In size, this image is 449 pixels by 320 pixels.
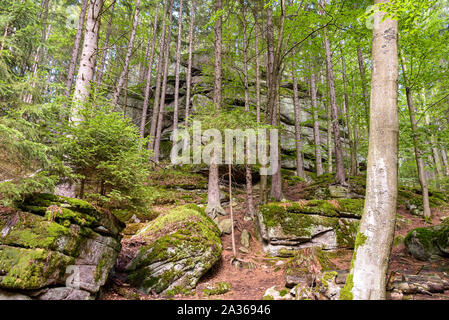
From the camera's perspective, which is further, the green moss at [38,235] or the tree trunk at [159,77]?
the tree trunk at [159,77]

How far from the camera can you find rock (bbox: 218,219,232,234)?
8485 millimetres

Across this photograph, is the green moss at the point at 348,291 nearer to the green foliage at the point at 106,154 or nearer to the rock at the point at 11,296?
the green foliage at the point at 106,154

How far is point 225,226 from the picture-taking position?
8.62 m

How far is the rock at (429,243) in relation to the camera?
18.5 feet

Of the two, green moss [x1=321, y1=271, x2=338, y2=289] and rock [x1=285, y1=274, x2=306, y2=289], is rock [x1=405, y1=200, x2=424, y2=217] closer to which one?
green moss [x1=321, y1=271, x2=338, y2=289]

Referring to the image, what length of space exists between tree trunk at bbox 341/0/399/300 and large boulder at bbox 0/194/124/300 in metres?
4.33

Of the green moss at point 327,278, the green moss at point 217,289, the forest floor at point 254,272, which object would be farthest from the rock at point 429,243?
the green moss at point 217,289

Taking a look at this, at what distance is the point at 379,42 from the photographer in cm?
383

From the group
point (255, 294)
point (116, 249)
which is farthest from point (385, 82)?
point (116, 249)

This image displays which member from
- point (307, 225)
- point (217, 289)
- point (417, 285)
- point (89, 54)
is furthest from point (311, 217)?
point (89, 54)

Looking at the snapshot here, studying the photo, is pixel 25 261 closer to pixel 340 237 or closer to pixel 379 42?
pixel 379 42

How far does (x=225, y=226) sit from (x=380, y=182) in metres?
6.18

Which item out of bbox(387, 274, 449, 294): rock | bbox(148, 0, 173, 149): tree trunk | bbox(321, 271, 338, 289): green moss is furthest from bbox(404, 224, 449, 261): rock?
bbox(148, 0, 173, 149): tree trunk

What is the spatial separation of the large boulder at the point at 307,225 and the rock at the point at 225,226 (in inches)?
47.3
